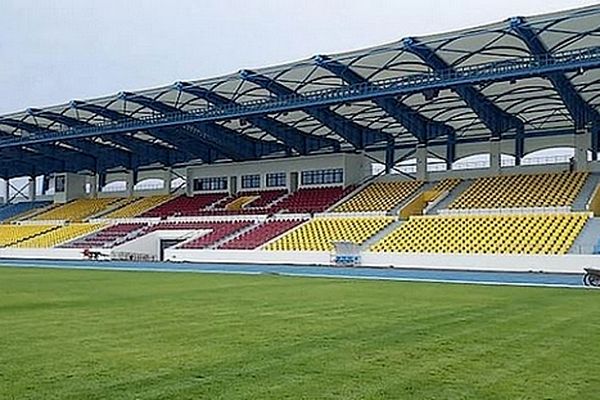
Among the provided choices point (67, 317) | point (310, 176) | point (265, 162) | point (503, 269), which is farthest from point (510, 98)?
point (67, 317)

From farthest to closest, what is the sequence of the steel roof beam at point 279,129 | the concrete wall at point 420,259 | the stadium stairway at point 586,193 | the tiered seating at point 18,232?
the tiered seating at point 18,232 → the steel roof beam at point 279,129 → the stadium stairway at point 586,193 → the concrete wall at point 420,259

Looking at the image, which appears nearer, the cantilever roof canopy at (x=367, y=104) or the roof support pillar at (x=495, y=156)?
the cantilever roof canopy at (x=367, y=104)

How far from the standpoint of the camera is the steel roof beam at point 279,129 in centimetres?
3600

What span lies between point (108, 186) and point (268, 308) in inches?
1874

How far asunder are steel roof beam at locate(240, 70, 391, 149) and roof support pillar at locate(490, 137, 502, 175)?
20.7 ft

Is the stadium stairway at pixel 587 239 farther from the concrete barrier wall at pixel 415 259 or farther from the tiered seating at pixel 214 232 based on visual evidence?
the tiered seating at pixel 214 232

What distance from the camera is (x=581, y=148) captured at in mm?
37125

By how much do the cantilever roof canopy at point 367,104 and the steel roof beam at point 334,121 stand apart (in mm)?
87

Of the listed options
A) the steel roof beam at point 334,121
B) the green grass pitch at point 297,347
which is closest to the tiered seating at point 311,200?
the steel roof beam at point 334,121

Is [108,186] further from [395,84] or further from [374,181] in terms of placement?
[395,84]

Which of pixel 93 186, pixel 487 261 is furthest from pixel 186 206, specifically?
pixel 487 261

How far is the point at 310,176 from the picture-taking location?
4672 centimetres

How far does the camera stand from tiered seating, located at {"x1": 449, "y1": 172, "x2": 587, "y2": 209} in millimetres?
33781

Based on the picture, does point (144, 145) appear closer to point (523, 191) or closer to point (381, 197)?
point (381, 197)
